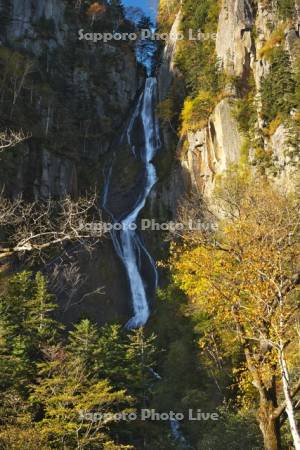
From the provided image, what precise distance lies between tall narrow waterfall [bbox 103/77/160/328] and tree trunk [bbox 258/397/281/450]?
88.5 feet

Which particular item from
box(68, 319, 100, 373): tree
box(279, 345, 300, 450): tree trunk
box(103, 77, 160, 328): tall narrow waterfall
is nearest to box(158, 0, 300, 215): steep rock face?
box(103, 77, 160, 328): tall narrow waterfall

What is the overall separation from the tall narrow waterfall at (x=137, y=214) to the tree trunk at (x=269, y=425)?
26962 millimetres

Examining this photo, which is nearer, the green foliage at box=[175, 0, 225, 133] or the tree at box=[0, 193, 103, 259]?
the tree at box=[0, 193, 103, 259]

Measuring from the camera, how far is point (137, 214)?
50219 millimetres

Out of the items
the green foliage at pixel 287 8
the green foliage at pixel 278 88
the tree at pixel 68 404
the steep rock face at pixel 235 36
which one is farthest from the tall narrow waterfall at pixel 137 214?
the green foliage at pixel 287 8

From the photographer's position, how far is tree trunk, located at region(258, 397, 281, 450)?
38.2ft

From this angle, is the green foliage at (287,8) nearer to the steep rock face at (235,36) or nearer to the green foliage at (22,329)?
the steep rock face at (235,36)

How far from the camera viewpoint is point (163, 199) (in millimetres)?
50062

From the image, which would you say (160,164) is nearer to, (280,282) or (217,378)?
(217,378)

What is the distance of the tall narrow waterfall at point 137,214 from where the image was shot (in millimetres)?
41906

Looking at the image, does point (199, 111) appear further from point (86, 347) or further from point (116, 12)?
point (116, 12)

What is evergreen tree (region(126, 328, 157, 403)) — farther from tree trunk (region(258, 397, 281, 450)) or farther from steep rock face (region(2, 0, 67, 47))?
steep rock face (region(2, 0, 67, 47))

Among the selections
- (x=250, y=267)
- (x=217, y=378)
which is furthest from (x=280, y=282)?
(x=217, y=378)

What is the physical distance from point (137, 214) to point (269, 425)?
3914 cm
